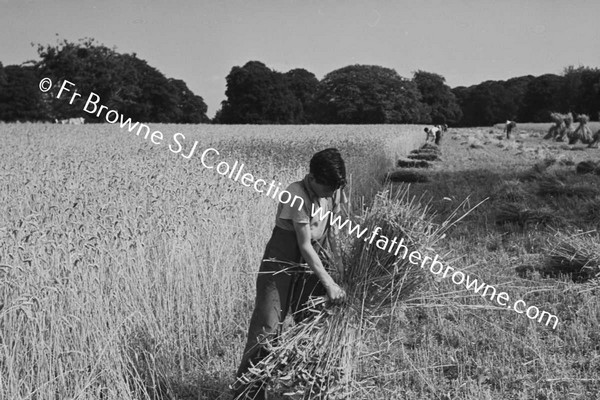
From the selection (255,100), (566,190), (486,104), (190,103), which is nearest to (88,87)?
(255,100)

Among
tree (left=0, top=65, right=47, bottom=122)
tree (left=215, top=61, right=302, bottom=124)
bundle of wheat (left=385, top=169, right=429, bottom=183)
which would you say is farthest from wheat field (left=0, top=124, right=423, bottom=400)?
tree (left=215, top=61, right=302, bottom=124)

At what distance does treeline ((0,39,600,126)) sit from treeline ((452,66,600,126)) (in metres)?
0.15

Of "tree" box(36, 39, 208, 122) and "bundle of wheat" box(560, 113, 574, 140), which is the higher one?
"bundle of wheat" box(560, 113, 574, 140)

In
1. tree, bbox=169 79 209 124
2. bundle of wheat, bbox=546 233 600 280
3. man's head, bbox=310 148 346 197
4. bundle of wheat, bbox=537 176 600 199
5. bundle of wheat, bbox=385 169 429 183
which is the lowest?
man's head, bbox=310 148 346 197

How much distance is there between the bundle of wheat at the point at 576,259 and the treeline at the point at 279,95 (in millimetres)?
51038

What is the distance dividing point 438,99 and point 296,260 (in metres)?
101

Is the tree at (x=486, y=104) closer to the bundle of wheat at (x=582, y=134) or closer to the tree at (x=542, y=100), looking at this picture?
the tree at (x=542, y=100)

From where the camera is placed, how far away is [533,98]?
81.0 metres

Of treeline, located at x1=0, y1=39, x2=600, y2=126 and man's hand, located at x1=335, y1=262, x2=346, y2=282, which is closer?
man's hand, located at x1=335, y1=262, x2=346, y2=282

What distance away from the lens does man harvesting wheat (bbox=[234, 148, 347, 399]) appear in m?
3.05

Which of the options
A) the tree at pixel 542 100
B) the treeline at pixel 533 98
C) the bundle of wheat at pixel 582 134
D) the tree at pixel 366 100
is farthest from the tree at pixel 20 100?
the tree at pixel 542 100

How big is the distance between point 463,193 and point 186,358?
337 inches

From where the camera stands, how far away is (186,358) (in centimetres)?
407

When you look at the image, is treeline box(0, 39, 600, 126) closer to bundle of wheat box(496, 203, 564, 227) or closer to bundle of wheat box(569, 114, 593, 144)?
Answer: bundle of wheat box(569, 114, 593, 144)
